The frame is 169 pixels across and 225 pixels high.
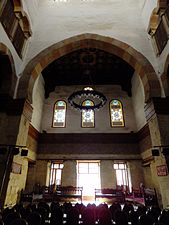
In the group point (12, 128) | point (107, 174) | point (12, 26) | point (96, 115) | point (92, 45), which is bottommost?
point (107, 174)

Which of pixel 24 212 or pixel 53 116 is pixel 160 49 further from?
pixel 53 116

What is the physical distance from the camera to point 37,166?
401 inches

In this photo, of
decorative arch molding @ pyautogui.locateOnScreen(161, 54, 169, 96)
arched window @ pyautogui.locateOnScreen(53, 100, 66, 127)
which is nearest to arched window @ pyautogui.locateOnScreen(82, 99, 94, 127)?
arched window @ pyautogui.locateOnScreen(53, 100, 66, 127)

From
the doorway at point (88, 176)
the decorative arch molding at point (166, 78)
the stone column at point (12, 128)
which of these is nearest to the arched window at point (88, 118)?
the doorway at point (88, 176)

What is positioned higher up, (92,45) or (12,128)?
(92,45)

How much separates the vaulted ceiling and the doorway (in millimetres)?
6204

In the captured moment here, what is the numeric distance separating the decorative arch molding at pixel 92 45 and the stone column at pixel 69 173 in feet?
19.2

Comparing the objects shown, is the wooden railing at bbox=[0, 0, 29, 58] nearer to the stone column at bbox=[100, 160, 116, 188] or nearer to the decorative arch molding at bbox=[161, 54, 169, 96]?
the decorative arch molding at bbox=[161, 54, 169, 96]

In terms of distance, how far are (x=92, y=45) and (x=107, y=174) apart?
794 cm

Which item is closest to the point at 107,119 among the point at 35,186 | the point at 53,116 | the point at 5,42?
the point at 53,116

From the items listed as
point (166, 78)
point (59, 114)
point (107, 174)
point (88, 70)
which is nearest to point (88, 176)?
point (107, 174)

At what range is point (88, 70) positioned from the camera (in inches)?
463

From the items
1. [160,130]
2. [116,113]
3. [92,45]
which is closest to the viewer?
[160,130]

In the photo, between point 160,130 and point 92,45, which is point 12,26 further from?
point 160,130
